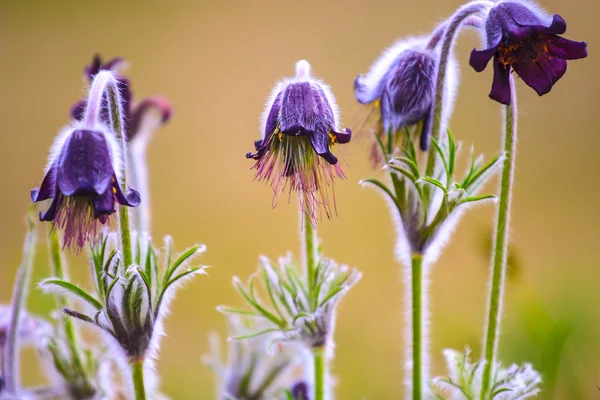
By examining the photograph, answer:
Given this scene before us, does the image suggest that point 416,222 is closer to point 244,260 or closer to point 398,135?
point 398,135

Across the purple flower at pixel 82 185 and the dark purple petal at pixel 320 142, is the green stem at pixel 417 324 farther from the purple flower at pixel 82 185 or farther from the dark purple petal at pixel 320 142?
the purple flower at pixel 82 185

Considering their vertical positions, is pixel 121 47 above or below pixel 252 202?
above

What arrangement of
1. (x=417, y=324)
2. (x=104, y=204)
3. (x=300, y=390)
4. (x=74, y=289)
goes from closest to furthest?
(x=104, y=204) → (x=74, y=289) → (x=417, y=324) → (x=300, y=390)

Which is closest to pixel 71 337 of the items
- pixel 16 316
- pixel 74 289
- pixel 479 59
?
pixel 16 316

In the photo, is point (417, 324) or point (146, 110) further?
point (146, 110)

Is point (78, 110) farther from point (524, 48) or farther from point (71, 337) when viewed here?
point (524, 48)

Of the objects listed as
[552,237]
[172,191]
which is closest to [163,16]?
[172,191]

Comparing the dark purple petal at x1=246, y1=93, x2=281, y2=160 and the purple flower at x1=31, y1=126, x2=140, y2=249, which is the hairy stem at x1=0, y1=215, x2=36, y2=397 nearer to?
the purple flower at x1=31, y1=126, x2=140, y2=249
